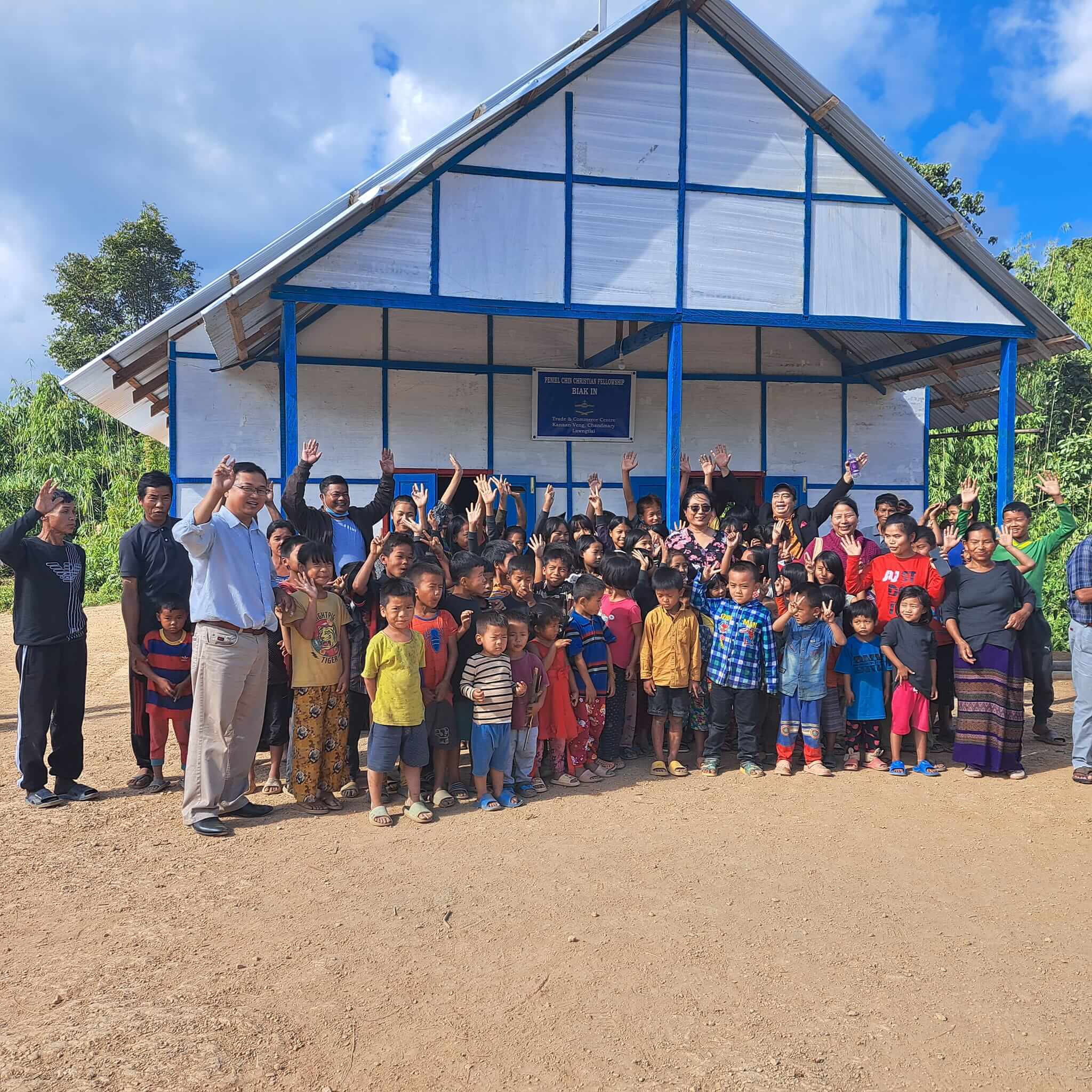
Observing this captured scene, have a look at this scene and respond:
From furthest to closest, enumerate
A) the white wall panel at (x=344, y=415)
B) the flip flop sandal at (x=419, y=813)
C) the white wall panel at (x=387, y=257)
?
1. the white wall panel at (x=344, y=415)
2. the white wall panel at (x=387, y=257)
3. the flip flop sandal at (x=419, y=813)

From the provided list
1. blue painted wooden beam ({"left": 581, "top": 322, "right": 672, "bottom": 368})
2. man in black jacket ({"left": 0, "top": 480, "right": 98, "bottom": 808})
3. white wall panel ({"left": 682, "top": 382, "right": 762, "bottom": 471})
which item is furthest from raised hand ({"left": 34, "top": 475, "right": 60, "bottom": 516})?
white wall panel ({"left": 682, "top": 382, "right": 762, "bottom": 471})

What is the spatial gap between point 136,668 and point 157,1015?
2601 mm

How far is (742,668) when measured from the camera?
5.42 m

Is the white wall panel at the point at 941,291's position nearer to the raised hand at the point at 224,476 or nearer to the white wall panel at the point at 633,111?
the white wall panel at the point at 633,111

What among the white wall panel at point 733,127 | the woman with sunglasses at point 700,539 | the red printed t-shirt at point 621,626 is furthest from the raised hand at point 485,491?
the white wall panel at point 733,127

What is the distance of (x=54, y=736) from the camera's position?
4.93m

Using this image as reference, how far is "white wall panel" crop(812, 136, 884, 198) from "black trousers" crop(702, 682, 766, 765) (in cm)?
565

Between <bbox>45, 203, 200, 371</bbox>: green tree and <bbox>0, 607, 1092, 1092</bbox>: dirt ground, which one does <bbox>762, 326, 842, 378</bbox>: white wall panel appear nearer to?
<bbox>0, 607, 1092, 1092</bbox>: dirt ground

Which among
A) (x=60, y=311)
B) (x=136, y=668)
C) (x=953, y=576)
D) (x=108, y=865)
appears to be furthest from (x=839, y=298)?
(x=60, y=311)

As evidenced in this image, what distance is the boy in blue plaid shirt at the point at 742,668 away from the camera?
543 centimetres

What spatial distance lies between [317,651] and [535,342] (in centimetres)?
628

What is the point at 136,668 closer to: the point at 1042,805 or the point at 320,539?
the point at 320,539

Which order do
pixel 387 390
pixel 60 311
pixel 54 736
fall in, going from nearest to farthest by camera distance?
pixel 54 736
pixel 387 390
pixel 60 311

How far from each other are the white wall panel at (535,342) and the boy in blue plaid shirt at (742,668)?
532cm
